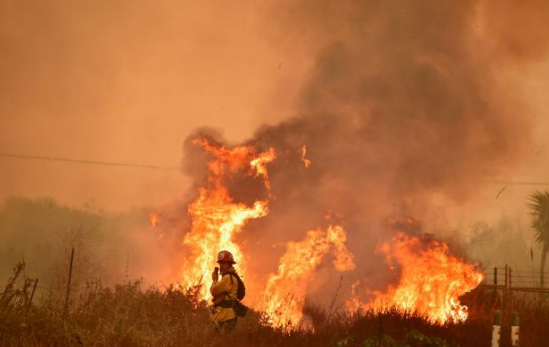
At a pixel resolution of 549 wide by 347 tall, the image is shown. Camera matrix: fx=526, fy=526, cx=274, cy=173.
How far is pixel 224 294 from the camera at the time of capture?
1009cm

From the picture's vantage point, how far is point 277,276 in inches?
562

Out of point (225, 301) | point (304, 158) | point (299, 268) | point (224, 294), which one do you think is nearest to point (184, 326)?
point (225, 301)

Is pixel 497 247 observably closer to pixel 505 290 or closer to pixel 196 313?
pixel 505 290

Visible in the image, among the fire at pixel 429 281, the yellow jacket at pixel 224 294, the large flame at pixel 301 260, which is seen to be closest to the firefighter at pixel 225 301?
the yellow jacket at pixel 224 294

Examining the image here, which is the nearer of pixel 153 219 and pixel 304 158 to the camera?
pixel 153 219

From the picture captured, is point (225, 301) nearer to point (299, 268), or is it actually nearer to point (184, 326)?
point (184, 326)

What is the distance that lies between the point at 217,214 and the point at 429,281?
19.6 feet

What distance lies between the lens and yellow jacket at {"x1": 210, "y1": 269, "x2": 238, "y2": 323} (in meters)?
10.0

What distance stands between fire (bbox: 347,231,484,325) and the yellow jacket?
4.77 metres

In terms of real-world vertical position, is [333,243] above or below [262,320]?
above

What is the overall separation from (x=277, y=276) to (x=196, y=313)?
2.92m

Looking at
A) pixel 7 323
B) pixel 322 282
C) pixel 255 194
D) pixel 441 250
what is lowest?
pixel 7 323

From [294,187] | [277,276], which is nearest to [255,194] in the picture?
[294,187]

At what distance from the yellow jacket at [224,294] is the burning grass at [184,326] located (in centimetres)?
36
